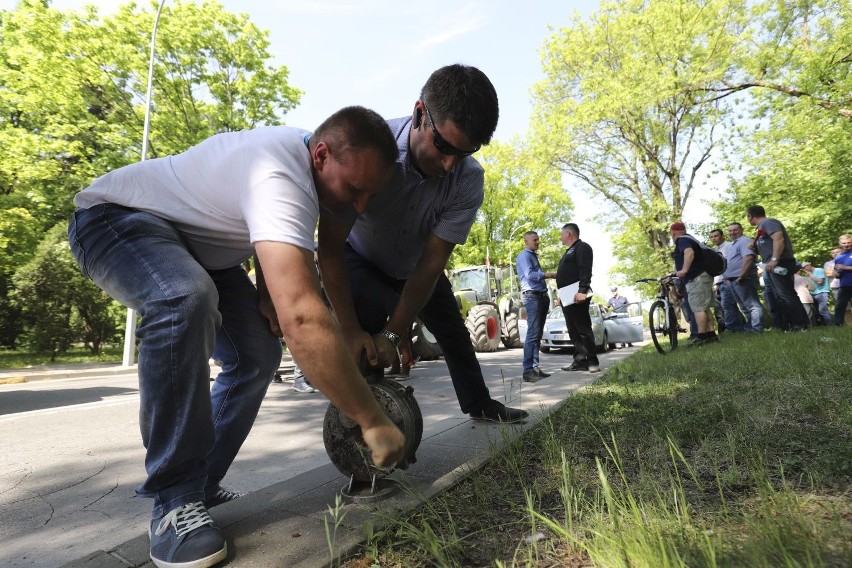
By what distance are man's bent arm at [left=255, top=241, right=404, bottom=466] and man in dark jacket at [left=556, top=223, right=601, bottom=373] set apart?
6071mm

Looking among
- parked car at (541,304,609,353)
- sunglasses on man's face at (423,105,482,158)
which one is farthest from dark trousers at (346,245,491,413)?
parked car at (541,304,609,353)

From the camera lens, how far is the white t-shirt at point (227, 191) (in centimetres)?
171

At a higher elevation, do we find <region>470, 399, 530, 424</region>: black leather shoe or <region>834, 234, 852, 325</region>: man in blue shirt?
<region>834, 234, 852, 325</region>: man in blue shirt

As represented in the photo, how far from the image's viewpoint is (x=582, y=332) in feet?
24.4

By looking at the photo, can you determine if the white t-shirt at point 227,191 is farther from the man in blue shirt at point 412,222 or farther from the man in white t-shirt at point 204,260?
the man in blue shirt at point 412,222

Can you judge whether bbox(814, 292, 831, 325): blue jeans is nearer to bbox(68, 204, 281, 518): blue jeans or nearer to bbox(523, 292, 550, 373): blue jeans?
bbox(523, 292, 550, 373): blue jeans

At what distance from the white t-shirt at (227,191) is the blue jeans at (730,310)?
439 inches

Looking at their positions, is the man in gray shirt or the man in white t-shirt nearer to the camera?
the man in white t-shirt

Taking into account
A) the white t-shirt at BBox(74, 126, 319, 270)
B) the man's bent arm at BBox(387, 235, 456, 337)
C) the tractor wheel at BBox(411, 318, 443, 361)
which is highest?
the white t-shirt at BBox(74, 126, 319, 270)

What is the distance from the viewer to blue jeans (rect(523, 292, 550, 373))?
23.1 ft

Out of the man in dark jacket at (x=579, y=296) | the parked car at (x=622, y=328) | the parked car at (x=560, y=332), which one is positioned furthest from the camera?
the parked car at (x=622, y=328)

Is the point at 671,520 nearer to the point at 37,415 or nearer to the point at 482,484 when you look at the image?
the point at 482,484

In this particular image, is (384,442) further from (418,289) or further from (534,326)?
(534,326)

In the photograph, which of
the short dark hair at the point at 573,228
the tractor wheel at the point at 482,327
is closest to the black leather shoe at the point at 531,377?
the short dark hair at the point at 573,228
